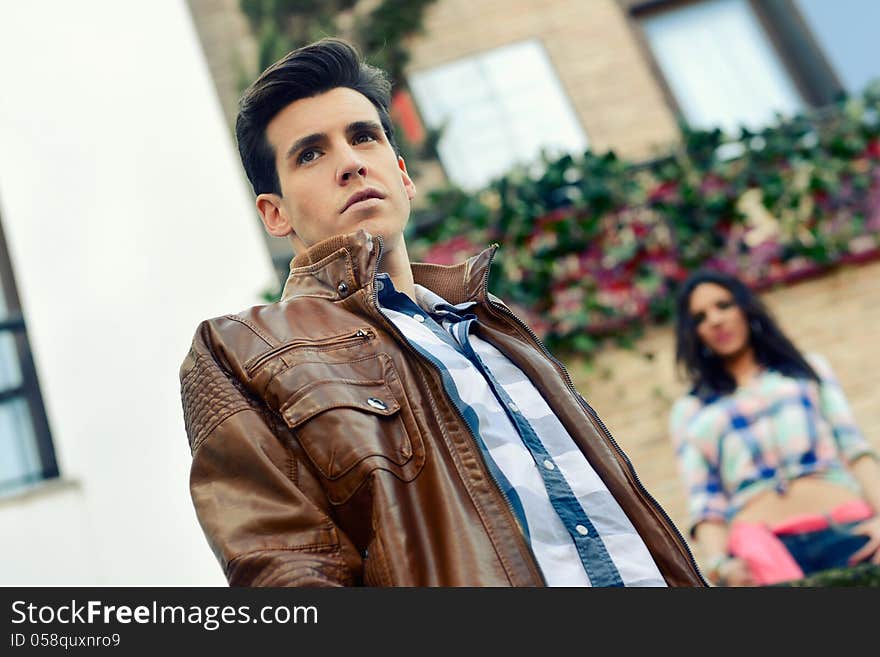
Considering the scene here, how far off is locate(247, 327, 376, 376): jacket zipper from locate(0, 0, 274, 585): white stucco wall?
276 centimetres

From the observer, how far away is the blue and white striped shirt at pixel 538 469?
49.6 inches

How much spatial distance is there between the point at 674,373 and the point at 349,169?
3717mm

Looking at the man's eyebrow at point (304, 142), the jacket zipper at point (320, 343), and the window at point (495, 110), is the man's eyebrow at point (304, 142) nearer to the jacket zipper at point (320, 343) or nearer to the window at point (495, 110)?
the jacket zipper at point (320, 343)

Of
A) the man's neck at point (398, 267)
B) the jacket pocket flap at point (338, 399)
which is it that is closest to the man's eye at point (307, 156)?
the man's neck at point (398, 267)

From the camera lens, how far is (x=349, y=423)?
4.18ft

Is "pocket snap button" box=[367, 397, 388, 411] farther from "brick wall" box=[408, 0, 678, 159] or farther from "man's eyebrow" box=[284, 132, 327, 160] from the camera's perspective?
"brick wall" box=[408, 0, 678, 159]

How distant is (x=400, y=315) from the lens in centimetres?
158

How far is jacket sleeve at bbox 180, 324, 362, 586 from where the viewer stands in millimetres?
1138

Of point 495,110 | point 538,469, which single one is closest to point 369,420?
point 538,469

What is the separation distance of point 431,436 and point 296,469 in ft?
0.72

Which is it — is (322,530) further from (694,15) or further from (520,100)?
(694,15)

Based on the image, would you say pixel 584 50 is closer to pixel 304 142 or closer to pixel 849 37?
pixel 849 37

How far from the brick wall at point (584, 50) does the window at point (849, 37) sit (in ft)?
4.72

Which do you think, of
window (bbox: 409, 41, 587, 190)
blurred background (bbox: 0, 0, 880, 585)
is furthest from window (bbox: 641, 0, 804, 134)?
blurred background (bbox: 0, 0, 880, 585)
